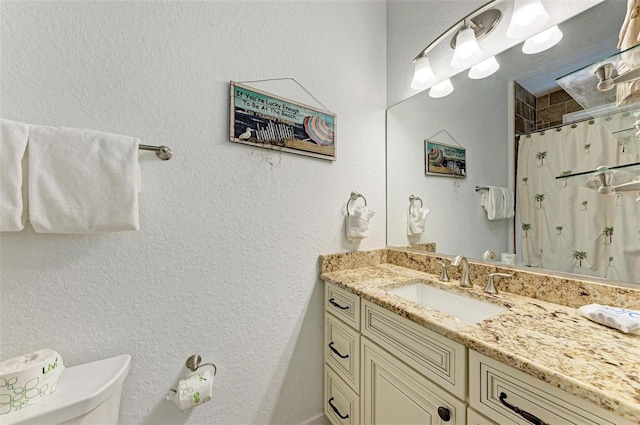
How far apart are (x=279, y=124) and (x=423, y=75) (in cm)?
85

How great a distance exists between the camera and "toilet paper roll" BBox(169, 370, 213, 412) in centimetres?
84

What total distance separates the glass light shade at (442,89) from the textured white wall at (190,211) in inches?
17.4

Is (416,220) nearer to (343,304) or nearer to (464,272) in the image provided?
(464,272)

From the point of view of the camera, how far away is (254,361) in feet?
3.50

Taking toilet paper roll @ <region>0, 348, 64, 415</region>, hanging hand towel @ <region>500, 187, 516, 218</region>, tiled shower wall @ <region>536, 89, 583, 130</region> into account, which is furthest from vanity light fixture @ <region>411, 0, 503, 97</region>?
toilet paper roll @ <region>0, 348, 64, 415</region>

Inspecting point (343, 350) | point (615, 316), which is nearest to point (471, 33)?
point (615, 316)

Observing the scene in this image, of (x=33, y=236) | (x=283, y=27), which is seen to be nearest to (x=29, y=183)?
(x=33, y=236)

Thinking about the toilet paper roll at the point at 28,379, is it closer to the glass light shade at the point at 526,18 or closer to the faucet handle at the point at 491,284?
the faucet handle at the point at 491,284

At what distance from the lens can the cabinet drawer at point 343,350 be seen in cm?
102

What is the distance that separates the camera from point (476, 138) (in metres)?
1.19

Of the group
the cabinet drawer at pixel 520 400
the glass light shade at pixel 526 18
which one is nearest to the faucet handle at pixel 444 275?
the cabinet drawer at pixel 520 400

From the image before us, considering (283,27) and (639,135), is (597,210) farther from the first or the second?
(283,27)

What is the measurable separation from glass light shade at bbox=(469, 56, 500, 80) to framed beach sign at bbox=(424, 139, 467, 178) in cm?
34

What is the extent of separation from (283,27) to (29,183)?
45.0 inches
